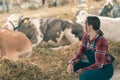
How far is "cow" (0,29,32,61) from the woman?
85.6 inches

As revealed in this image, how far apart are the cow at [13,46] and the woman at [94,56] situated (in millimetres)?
2175

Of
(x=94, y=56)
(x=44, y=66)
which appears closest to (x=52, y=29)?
(x=44, y=66)

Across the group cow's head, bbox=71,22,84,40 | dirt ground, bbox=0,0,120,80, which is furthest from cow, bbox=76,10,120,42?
cow's head, bbox=71,22,84,40

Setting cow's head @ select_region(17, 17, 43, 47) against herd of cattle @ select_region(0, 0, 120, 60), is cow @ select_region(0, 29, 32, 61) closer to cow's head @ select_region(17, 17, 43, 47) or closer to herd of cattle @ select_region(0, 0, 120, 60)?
herd of cattle @ select_region(0, 0, 120, 60)

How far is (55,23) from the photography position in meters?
8.72

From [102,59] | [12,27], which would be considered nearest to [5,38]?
[12,27]

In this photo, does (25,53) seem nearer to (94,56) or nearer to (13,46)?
(13,46)

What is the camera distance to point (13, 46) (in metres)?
7.15

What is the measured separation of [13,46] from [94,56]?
8.20ft

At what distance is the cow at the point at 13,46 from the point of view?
23.2 ft

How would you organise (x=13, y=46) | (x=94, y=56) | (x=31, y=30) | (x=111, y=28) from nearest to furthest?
(x=94, y=56)
(x=13, y=46)
(x=111, y=28)
(x=31, y=30)

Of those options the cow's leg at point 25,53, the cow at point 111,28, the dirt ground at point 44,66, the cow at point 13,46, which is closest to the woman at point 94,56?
the dirt ground at point 44,66

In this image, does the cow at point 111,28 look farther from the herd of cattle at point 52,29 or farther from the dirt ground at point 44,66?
the dirt ground at point 44,66

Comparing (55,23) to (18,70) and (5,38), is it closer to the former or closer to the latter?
(5,38)
